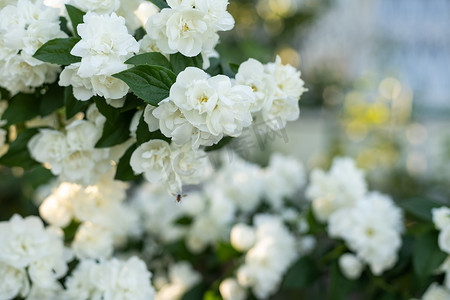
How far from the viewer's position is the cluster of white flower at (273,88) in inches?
19.1

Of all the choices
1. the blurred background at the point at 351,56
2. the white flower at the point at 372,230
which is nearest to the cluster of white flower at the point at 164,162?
the white flower at the point at 372,230

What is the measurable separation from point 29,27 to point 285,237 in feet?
1.72

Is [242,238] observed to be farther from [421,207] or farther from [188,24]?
[188,24]

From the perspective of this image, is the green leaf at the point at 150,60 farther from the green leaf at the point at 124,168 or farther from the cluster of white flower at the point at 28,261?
the cluster of white flower at the point at 28,261

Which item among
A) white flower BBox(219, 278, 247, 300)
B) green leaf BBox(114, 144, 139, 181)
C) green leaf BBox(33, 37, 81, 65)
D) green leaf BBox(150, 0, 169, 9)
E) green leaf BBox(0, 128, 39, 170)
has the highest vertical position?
green leaf BBox(150, 0, 169, 9)

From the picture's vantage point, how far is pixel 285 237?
0.82 metres

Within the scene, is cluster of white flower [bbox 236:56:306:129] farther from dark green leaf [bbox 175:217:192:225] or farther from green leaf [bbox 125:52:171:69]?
dark green leaf [bbox 175:217:192:225]

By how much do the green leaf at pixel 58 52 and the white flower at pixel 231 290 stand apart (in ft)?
1.55

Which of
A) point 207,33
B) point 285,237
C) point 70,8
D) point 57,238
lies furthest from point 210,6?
point 285,237

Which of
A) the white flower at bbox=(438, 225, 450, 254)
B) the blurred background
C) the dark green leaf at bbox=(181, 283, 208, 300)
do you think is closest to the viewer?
the white flower at bbox=(438, 225, 450, 254)

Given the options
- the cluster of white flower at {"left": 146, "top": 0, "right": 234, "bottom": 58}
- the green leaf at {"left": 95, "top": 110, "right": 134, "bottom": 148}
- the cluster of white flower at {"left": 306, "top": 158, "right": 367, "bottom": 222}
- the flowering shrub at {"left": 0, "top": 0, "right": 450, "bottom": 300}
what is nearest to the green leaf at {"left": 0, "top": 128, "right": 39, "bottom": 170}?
the flowering shrub at {"left": 0, "top": 0, "right": 450, "bottom": 300}

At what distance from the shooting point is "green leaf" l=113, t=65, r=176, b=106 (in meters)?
0.42

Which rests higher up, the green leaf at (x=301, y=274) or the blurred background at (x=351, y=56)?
the green leaf at (x=301, y=274)

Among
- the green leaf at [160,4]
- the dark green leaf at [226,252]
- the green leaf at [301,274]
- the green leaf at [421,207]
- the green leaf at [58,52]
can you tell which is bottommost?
the dark green leaf at [226,252]
